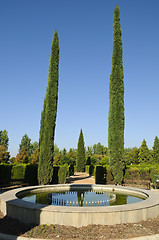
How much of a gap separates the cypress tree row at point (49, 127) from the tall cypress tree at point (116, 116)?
196 inches

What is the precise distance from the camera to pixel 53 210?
18.9 ft

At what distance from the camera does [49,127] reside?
53.7 feet

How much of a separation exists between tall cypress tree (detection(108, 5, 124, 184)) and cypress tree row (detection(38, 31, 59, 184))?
4977 mm

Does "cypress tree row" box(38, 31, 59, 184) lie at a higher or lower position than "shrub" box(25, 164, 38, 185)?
higher

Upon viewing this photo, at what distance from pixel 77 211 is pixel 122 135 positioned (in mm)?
11553

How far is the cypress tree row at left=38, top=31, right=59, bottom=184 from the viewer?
52.1ft

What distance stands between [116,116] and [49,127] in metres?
5.82

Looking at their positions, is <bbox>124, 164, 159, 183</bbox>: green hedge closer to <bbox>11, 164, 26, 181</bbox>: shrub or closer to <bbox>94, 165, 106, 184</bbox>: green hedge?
<bbox>94, 165, 106, 184</bbox>: green hedge

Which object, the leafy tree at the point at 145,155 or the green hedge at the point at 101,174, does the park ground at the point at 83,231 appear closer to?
the green hedge at the point at 101,174

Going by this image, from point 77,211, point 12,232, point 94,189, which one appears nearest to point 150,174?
point 94,189

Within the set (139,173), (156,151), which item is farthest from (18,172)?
(156,151)

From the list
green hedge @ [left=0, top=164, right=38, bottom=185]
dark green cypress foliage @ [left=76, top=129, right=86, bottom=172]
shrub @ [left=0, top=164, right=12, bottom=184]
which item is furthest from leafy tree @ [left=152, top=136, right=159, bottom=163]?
shrub @ [left=0, top=164, right=12, bottom=184]

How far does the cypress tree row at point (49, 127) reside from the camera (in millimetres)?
15875

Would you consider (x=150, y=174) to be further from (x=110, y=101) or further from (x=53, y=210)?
(x=53, y=210)
